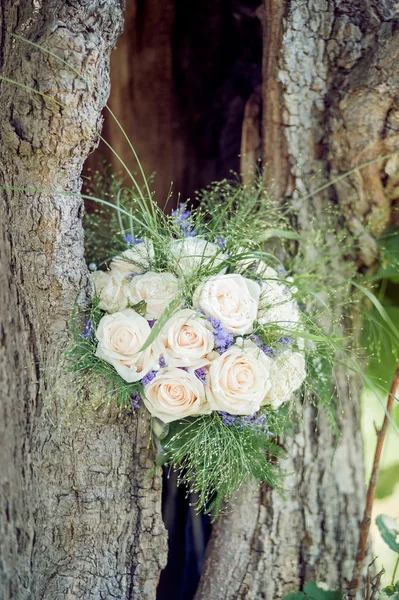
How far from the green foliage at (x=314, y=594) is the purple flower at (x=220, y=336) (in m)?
0.60

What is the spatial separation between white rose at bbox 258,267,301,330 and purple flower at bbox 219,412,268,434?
6.7 inches

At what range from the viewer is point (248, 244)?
45.6 inches

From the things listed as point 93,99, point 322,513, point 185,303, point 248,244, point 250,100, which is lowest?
point 322,513

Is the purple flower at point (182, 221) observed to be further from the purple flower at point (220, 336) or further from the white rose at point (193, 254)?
the purple flower at point (220, 336)

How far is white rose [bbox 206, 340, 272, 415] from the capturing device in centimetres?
102

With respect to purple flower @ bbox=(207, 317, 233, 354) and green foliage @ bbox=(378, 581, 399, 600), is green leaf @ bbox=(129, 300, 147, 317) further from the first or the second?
green foliage @ bbox=(378, 581, 399, 600)

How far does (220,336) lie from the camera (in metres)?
1.03

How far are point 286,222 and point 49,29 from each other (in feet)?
2.08

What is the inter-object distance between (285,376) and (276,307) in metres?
0.13

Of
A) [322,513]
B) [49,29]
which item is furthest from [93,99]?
[322,513]

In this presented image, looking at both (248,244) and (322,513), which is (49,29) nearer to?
(248,244)

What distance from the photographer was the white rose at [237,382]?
40.1 inches

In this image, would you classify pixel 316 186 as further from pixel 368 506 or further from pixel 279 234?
pixel 368 506

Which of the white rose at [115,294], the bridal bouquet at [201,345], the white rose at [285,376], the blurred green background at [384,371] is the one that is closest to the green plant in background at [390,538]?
the blurred green background at [384,371]
